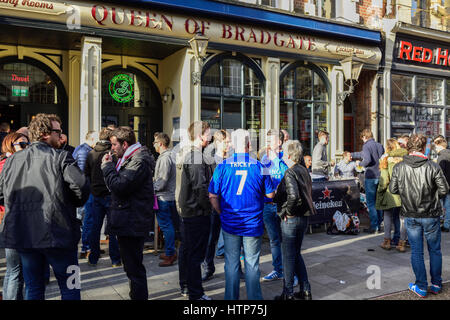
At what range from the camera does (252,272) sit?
380cm

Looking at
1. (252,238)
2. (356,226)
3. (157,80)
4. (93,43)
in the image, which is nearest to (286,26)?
(157,80)

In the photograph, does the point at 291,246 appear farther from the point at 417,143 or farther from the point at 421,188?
the point at 417,143

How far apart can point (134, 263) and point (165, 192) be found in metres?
2.16

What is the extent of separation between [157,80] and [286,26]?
12.6ft

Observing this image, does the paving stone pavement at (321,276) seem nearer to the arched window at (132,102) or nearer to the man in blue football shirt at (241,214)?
the man in blue football shirt at (241,214)

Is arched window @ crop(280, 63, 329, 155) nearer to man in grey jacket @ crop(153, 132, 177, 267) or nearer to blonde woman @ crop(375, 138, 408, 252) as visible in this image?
blonde woman @ crop(375, 138, 408, 252)

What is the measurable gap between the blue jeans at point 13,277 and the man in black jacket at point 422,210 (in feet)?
14.0

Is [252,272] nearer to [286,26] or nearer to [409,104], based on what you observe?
[286,26]

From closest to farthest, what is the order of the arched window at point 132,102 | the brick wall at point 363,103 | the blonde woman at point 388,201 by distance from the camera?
the blonde woman at point 388,201 < the arched window at point 132,102 < the brick wall at point 363,103

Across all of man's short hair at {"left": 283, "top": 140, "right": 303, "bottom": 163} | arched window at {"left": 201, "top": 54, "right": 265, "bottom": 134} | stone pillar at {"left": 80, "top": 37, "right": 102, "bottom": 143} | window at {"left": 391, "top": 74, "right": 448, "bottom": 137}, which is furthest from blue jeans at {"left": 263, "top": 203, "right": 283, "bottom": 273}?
window at {"left": 391, "top": 74, "right": 448, "bottom": 137}

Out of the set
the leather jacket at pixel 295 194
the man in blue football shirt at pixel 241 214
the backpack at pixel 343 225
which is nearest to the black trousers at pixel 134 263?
the man in blue football shirt at pixel 241 214

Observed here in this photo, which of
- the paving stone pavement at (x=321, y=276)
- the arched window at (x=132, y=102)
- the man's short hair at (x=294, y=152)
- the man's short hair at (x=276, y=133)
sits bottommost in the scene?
the paving stone pavement at (x=321, y=276)

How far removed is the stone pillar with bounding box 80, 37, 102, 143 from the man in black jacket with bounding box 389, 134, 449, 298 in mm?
6508

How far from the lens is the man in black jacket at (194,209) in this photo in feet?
13.5
